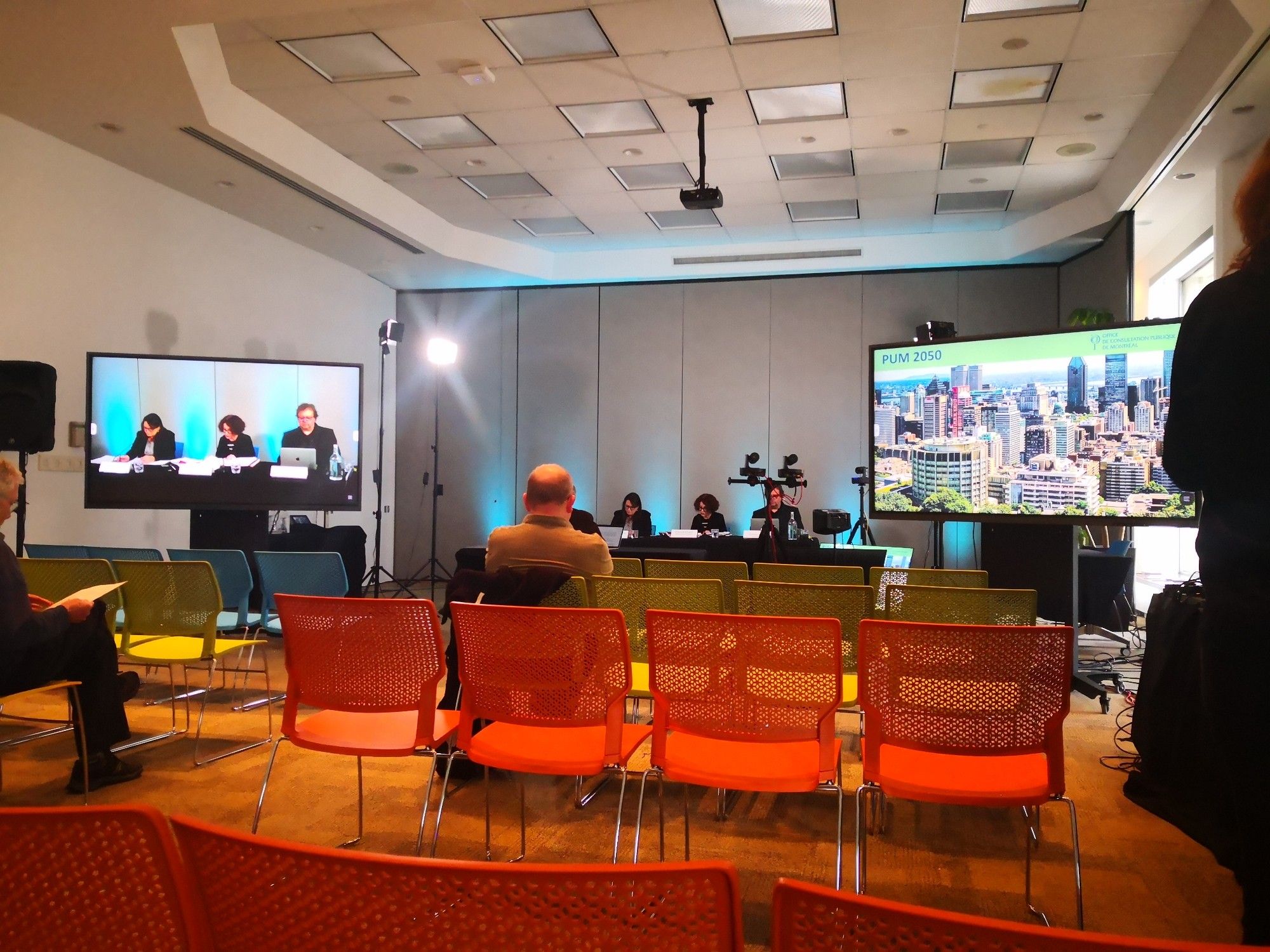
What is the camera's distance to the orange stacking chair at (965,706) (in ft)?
7.13

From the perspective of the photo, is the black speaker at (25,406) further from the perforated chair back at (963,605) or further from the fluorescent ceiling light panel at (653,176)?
the perforated chair back at (963,605)

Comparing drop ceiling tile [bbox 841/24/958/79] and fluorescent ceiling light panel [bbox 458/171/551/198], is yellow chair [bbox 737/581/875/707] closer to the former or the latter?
drop ceiling tile [bbox 841/24/958/79]

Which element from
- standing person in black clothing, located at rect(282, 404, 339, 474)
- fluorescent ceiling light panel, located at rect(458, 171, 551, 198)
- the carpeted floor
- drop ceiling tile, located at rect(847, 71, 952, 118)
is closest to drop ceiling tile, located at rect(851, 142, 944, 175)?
drop ceiling tile, located at rect(847, 71, 952, 118)

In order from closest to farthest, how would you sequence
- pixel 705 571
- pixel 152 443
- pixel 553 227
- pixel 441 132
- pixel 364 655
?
pixel 364 655, pixel 705 571, pixel 152 443, pixel 441 132, pixel 553 227

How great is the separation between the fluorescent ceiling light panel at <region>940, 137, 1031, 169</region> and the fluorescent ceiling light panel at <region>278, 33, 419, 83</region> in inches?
178

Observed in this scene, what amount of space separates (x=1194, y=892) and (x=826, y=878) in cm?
109

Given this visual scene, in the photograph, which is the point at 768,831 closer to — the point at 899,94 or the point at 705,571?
the point at 705,571

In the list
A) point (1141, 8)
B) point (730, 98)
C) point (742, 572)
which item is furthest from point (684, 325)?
point (742, 572)

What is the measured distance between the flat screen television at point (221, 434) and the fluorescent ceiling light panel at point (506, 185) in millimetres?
2262

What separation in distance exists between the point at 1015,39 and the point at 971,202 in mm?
3392

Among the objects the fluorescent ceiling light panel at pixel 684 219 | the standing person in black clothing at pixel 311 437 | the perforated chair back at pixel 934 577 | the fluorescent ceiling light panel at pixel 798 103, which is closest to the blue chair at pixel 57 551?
the standing person in black clothing at pixel 311 437

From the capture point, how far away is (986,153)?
764 cm

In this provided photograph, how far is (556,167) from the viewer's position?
8.04 m

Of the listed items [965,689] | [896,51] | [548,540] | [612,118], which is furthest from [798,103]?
[965,689]
